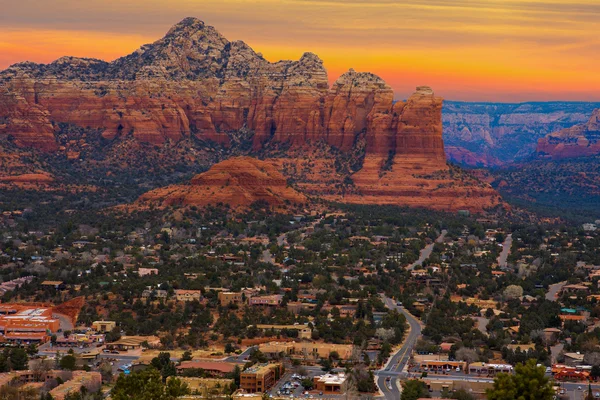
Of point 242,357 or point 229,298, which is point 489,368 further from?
point 229,298

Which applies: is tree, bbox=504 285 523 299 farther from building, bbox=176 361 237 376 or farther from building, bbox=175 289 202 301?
building, bbox=176 361 237 376

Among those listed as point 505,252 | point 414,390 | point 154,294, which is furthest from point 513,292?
point 414,390

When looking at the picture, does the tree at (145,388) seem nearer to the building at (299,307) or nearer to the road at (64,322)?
the road at (64,322)

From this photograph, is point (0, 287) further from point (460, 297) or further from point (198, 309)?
point (460, 297)

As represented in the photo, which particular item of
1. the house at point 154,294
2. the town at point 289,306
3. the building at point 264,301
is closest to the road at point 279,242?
the town at point 289,306

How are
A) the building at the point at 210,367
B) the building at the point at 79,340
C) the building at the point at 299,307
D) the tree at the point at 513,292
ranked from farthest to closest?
1. the tree at the point at 513,292
2. the building at the point at 299,307
3. the building at the point at 79,340
4. the building at the point at 210,367

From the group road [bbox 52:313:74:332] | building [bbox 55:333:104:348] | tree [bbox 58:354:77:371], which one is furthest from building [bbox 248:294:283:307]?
tree [bbox 58:354:77:371]
